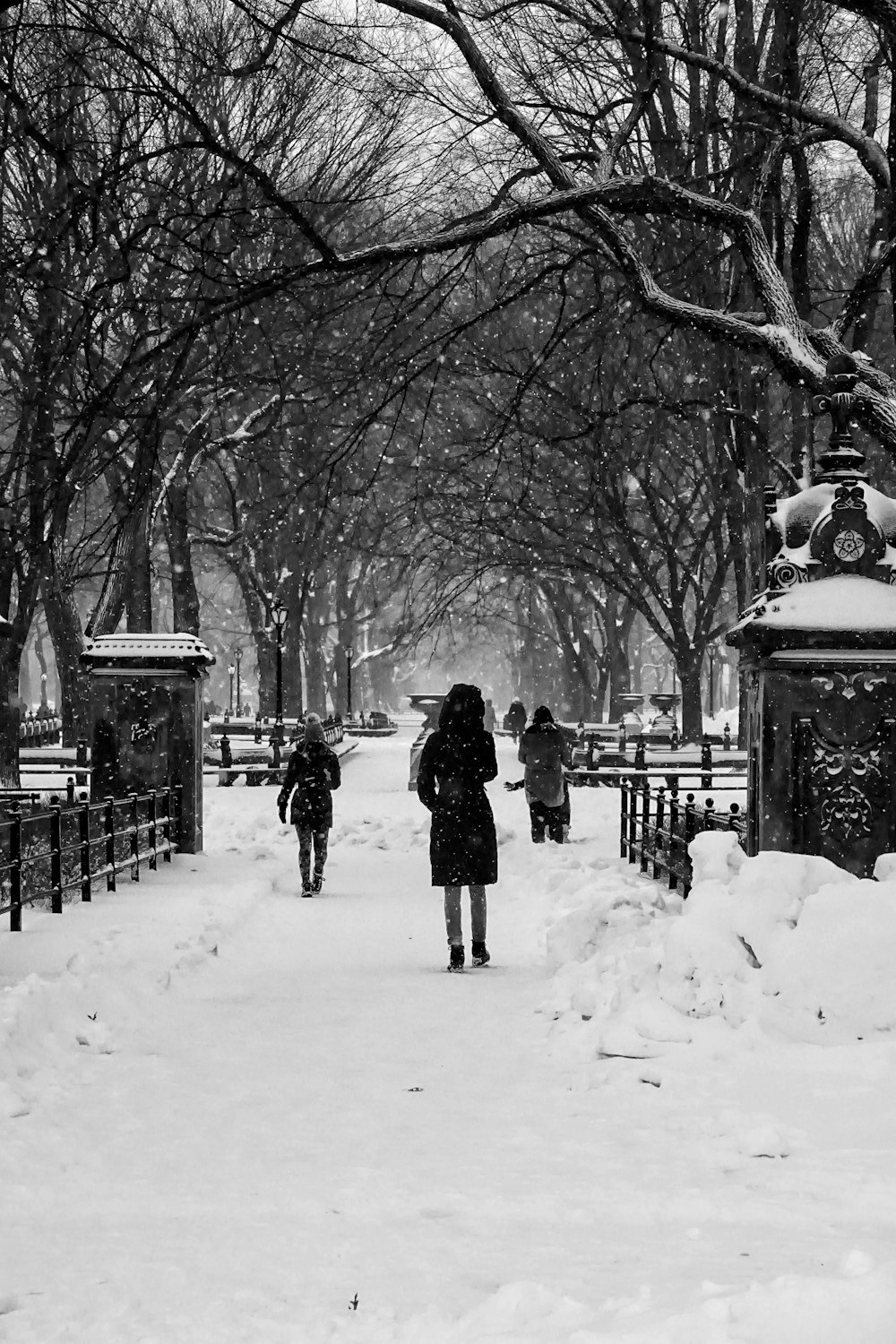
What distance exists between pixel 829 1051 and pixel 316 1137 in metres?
2.44

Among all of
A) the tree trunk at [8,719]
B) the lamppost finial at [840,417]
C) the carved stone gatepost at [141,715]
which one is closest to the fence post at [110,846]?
Result: the carved stone gatepost at [141,715]

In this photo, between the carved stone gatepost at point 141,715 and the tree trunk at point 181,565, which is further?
the tree trunk at point 181,565

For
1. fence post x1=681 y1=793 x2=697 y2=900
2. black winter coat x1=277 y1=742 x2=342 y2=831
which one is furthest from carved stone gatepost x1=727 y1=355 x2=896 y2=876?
black winter coat x1=277 y1=742 x2=342 y2=831

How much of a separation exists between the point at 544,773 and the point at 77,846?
6.84m

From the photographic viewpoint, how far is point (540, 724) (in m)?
18.2

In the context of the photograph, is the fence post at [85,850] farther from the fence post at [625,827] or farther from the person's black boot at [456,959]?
the fence post at [625,827]

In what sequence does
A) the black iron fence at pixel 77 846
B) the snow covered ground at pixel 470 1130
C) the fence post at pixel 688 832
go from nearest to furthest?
1. the snow covered ground at pixel 470 1130
2. the black iron fence at pixel 77 846
3. the fence post at pixel 688 832

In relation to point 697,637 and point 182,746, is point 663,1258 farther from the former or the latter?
point 697,637

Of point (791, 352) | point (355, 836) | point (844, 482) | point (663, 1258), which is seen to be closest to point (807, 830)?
point (844, 482)

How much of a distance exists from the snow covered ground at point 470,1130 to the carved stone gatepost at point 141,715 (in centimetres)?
621

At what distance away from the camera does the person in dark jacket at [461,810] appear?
33.0 feet

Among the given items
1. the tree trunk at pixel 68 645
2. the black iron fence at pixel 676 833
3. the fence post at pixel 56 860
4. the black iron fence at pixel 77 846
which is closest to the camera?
the black iron fence at pixel 77 846

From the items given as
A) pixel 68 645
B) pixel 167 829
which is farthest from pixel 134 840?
pixel 68 645

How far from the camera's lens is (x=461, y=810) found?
10211 mm
